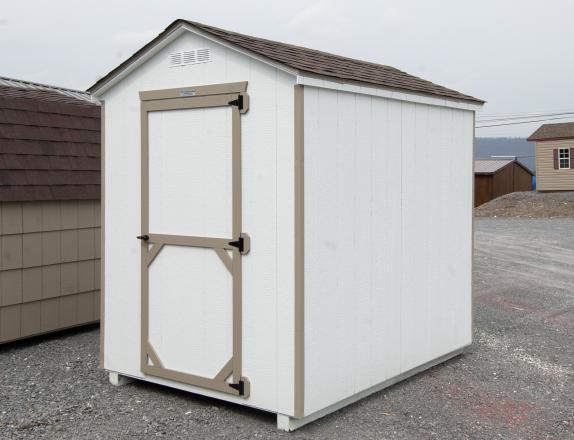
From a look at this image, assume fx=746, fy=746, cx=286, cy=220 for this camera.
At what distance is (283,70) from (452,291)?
117 inches

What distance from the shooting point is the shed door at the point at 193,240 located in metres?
5.41

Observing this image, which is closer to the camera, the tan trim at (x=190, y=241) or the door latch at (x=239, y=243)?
the door latch at (x=239, y=243)

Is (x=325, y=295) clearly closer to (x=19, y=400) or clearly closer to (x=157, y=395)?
(x=157, y=395)

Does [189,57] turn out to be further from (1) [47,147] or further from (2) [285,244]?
(1) [47,147]

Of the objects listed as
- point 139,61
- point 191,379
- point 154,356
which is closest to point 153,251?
point 154,356

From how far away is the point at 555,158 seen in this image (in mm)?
34344

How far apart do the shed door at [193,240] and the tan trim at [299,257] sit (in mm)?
462

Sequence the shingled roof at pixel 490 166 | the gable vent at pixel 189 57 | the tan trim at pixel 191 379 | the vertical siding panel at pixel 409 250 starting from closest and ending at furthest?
the tan trim at pixel 191 379 < the gable vent at pixel 189 57 < the vertical siding panel at pixel 409 250 < the shingled roof at pixel 490 166

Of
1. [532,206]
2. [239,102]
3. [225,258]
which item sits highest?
[239,102]

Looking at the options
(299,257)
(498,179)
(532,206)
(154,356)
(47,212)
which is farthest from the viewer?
(498,179)

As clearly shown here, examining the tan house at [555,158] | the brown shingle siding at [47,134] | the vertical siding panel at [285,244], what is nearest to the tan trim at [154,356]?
the vertical siding panel at [285,244]

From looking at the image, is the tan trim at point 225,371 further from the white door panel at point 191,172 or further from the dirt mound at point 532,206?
the dirt mound at point 532,206

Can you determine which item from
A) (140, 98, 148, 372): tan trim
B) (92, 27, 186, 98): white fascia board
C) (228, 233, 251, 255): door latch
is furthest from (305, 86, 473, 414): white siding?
(140, 98, 148, 372): tan trim

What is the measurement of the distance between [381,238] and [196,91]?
1.85 metres
